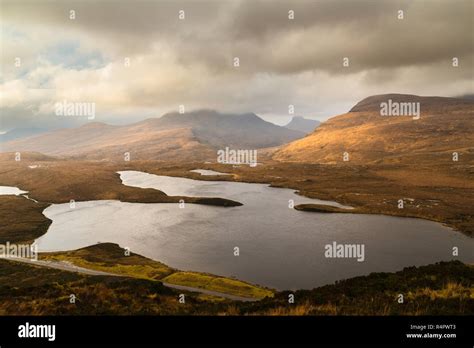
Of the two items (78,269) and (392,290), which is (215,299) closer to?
(392,290)

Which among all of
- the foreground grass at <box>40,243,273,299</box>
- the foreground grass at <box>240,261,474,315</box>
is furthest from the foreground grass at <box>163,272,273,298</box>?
the foreground grass at <box>240,261,474,315</box>

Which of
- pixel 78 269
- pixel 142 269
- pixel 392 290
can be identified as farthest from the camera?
pixel 78 269

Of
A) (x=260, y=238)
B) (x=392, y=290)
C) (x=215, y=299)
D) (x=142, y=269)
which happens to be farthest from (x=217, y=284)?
(x=260, y=238)

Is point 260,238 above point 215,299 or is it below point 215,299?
above

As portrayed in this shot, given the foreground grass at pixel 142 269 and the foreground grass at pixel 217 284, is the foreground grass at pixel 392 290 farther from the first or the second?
the foreground grass at pixel 142 269

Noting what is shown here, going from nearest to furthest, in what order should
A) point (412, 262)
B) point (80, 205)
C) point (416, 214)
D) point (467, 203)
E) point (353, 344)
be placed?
point (353, 344) < point (412, 262) < point (416, 214) < point (467, 203) < point (80, 205)

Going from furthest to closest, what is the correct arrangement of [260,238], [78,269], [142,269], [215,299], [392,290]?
1. [260,238]
2. [78,269]
3. [142,269]
4. [215,299]
5. [392,290]

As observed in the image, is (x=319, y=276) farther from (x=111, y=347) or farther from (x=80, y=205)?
(x=80, y=205)

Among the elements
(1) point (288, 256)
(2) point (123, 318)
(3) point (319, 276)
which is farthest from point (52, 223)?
(2) point (123, 318)
